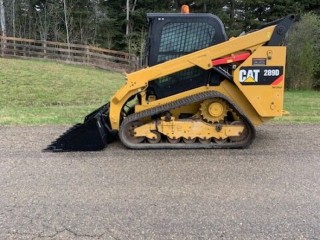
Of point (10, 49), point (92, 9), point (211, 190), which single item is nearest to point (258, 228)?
point (211, 190)

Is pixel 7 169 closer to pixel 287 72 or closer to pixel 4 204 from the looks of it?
pixel 4 204

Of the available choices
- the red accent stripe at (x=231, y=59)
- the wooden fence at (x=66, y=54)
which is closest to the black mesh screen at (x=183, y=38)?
the red accent stripe at (x=231, y=59)

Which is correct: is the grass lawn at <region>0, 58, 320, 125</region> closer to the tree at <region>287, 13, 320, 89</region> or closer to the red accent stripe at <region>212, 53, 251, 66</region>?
the red accent stripe at <region>212, 53, 251, 66</region>

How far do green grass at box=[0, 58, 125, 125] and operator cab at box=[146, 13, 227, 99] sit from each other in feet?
8.96

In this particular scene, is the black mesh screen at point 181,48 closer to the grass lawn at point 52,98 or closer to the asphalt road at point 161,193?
the asphalt road at point 161,193

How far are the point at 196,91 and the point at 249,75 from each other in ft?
2.89

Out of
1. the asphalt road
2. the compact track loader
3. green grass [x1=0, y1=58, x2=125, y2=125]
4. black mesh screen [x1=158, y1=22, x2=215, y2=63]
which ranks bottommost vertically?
green grass [x1=0, y1=58, x2=125, y2=125]

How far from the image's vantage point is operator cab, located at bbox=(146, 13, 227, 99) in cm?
642

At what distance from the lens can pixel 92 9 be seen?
1315 inches

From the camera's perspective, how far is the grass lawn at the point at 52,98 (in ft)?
29.3

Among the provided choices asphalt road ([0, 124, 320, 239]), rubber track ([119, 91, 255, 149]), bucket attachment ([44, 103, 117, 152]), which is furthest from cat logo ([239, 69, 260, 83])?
bucket attachment ([44, 103, 117, 152])

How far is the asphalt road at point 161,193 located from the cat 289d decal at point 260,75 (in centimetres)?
102

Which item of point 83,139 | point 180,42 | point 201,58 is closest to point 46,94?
point 83,139

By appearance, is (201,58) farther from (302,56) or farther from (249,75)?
(302,56)
